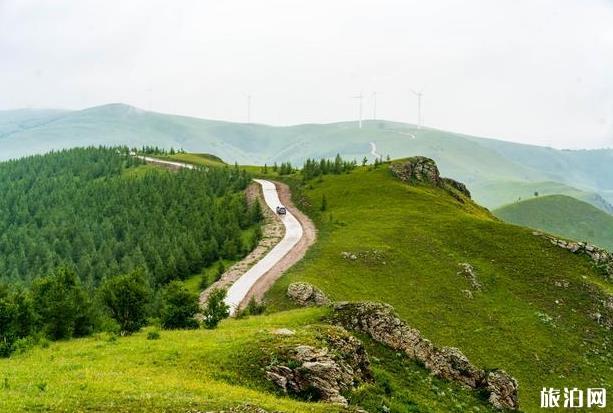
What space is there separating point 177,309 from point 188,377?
61.2 ft

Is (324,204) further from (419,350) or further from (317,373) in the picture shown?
(317,373)

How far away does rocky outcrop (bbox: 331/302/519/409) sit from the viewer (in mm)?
40125

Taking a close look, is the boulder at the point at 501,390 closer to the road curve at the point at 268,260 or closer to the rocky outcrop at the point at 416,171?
the road curve at the point at 268,260

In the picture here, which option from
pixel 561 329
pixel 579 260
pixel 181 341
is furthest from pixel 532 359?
pixel 181 341

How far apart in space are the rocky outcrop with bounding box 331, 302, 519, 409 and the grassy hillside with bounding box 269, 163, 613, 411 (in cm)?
2131

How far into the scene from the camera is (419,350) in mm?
40844

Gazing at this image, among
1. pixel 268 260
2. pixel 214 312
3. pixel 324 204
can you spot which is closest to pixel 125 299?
pixel 214 312

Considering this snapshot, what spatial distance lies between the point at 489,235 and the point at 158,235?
66739 millimetres

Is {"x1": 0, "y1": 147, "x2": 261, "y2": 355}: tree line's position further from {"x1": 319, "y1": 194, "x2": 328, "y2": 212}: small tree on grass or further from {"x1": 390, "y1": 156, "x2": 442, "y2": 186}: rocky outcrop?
{"x1": 390, "y1": 156, "x2": 442, "y2": 186}: rocky outcrop

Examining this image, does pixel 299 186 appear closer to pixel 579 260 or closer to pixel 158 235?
pixel 158 235

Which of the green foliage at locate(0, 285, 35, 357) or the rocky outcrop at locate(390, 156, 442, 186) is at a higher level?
the rocky outcrop at locate(390, 156, 442, 186)

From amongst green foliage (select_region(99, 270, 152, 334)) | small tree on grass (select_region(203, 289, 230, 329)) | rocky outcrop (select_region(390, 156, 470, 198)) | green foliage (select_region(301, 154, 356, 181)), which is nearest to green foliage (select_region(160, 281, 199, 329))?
small tree on grass (select_region(203, 289, 230, 329))

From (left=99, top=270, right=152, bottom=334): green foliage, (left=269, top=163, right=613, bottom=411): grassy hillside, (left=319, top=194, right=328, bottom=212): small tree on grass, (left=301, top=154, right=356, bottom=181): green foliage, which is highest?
(left=301, top=154, right=356, bottom=181): green foliage

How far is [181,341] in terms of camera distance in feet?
119
